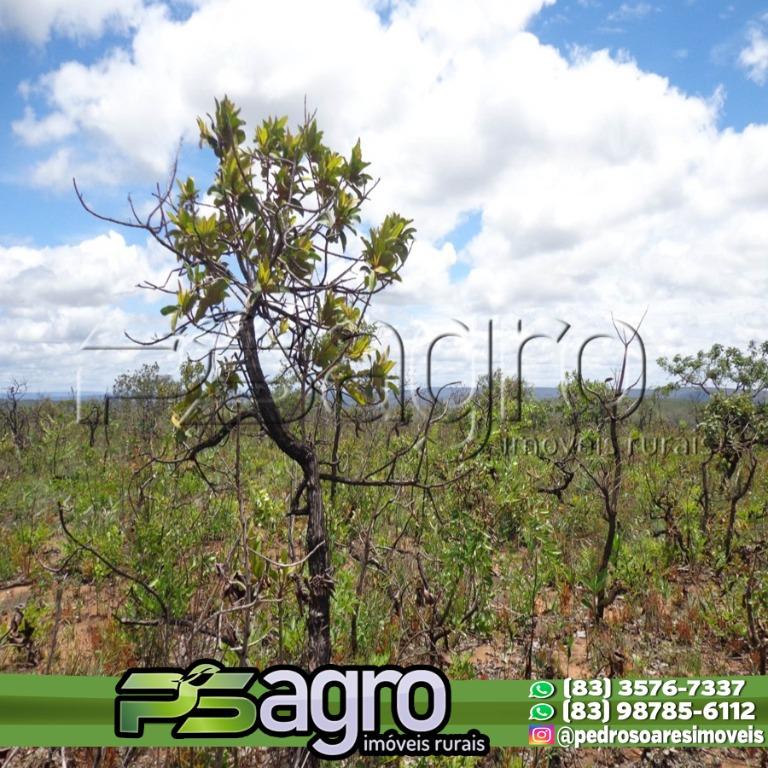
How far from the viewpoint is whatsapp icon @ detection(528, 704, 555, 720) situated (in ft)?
10.0

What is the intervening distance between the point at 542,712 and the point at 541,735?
115 millimetres

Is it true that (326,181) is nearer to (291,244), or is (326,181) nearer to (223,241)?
(291,244)

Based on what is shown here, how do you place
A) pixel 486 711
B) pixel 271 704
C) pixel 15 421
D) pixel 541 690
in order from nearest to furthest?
1. pixel 271 704
2. pixel 486 711
3. pixel 541 690
4. pixel 15 421

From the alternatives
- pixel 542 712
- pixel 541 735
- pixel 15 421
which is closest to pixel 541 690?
pixel 542 712

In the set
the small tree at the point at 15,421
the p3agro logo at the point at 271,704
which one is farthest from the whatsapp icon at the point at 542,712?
the small tree at the point at 15,421

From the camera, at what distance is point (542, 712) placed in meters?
3.07

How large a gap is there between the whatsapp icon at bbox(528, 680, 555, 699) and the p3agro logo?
82 centimetres

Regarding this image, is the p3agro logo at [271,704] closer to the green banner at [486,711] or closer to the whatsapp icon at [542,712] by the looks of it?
the green banner at [486,711]

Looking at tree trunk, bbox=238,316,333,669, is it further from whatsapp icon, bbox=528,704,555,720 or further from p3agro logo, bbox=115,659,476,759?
whatsapp icon, bbox=528,704,555,720

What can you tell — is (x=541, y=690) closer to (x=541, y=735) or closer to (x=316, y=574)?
(x=541, y=735)

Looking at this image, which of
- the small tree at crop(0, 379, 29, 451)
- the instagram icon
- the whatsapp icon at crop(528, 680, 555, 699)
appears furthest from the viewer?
the small tree at crop(0, 379, 29, 451)

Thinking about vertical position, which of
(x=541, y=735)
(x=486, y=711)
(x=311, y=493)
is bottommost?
(x=541, y=735)

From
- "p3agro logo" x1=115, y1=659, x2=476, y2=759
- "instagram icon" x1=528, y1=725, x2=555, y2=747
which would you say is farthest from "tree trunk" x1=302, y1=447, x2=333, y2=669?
"instagram icon" x1=528, y1=725, x2=555, y2=747

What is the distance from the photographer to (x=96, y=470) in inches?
333
